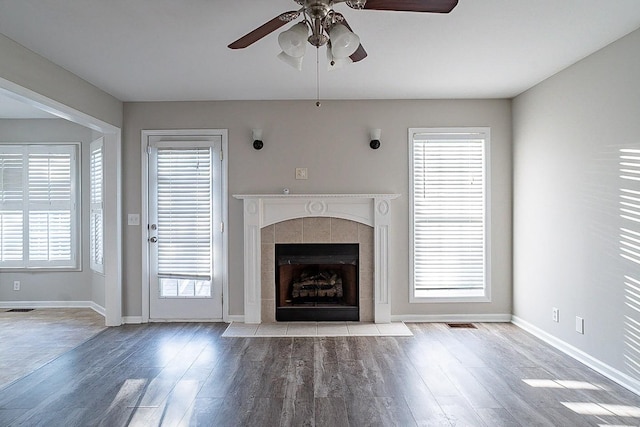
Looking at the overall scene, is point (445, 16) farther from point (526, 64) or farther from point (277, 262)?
point (277, 262)

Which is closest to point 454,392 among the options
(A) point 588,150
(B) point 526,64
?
(A) point 588,150

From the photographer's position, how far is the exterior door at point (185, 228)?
4859 mm

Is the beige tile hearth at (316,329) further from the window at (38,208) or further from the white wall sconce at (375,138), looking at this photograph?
the window at (38,208)

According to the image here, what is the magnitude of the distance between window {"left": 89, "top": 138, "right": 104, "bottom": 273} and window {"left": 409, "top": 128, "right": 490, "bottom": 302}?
371cm

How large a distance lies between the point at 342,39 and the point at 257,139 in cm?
276

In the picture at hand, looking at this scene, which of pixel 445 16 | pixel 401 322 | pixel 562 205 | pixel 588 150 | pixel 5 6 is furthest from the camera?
pixel 401 322

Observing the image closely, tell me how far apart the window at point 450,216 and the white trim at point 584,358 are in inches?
24.8

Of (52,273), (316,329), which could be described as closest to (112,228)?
(52,273)

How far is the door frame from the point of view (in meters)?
4.86

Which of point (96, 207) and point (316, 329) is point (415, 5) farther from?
point (96, 207)

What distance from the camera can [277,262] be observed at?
4.86 m

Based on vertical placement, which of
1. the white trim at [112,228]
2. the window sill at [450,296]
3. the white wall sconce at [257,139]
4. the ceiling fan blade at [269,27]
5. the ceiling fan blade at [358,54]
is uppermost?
the ceiling fan blade at [269,27]

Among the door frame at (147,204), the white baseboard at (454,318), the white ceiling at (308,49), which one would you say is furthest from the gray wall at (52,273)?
the white baseboard at (454,318)

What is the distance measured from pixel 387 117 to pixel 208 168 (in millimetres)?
2095
